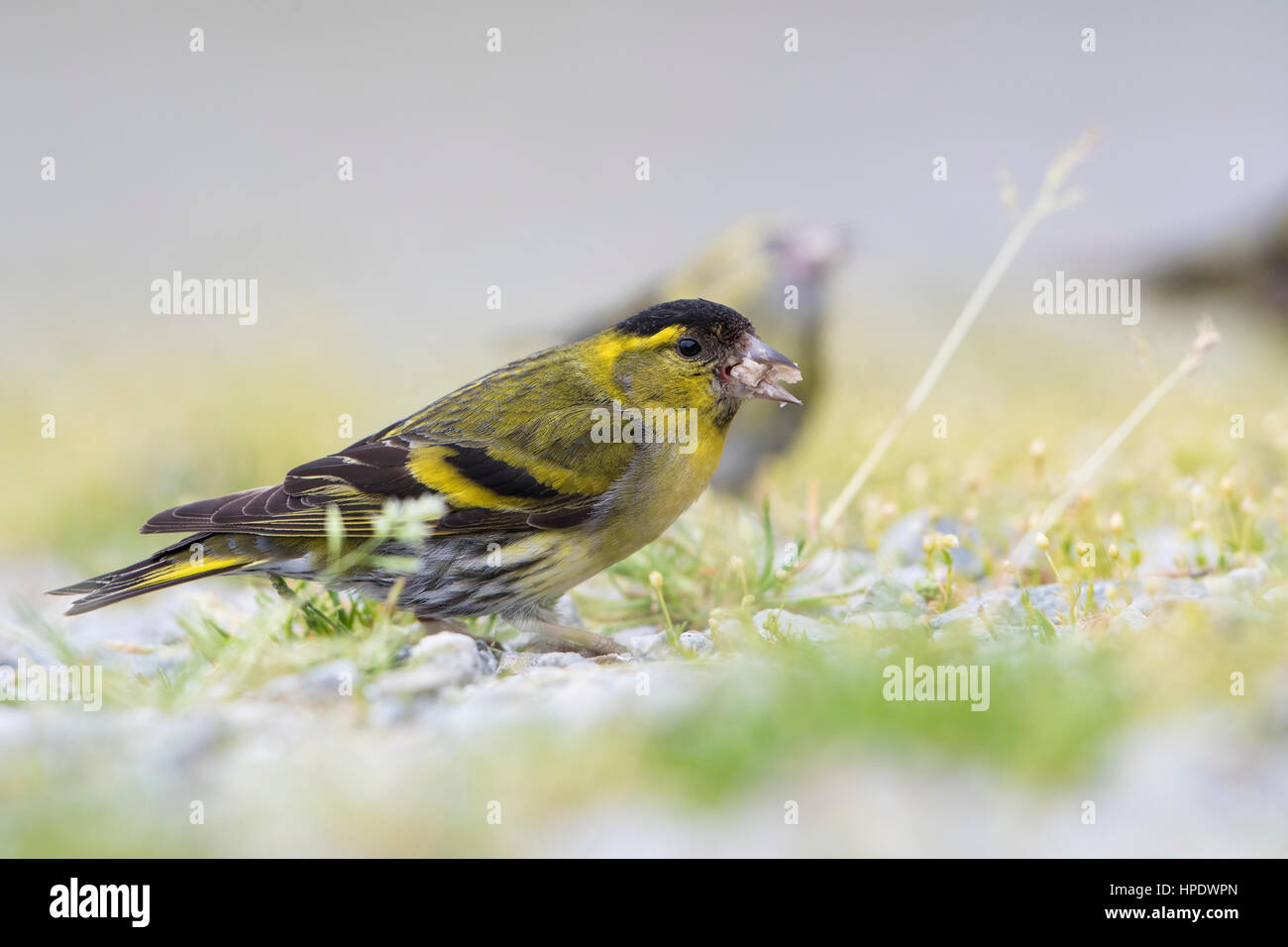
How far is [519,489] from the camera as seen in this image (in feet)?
15.6

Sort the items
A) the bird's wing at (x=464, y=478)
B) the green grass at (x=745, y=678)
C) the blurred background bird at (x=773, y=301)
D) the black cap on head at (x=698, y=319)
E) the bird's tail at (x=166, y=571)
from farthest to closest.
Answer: the blurred background bird at (x=773, y=301), the black cap on head at (x=698, y=319), the bird's wing at (x=464, y=478), the bird's tail at (x=166, y=571), the green grass at (x=745, y=678)

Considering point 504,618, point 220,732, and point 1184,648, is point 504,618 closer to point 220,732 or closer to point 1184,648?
point 220,732

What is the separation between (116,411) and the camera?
475 inches

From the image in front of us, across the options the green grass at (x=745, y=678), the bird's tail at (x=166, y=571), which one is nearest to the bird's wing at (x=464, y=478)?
the bird's tail at (x=166, y=571)

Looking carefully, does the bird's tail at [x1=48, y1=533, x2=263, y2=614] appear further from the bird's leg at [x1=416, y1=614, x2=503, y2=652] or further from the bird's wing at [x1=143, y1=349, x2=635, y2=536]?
the bird's leg at [x1=416, y1=614, x2=503, y2=652]

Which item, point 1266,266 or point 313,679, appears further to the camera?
point 1266,266

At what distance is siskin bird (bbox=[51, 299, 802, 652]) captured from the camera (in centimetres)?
464

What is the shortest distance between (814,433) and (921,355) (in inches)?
176

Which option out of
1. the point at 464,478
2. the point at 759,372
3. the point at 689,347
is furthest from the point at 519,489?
the point at 759,372

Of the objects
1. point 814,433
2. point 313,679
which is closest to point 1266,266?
point 814,433

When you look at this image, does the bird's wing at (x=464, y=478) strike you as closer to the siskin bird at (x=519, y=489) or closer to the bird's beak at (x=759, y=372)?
the siskin bird at (x=519, y=489)

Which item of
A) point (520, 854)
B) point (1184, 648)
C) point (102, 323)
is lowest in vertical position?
point (520, 854)

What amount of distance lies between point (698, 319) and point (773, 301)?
2.90 m

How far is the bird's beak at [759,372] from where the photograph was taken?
4.95m
